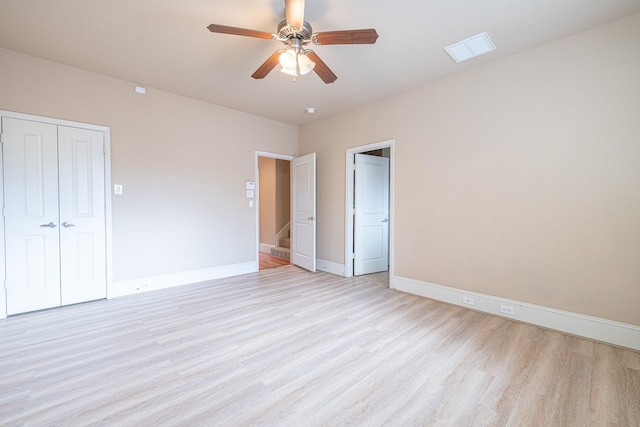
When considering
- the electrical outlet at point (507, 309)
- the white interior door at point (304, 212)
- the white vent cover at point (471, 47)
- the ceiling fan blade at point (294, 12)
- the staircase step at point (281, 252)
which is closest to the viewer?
the ceiling fan blade at point (294, 12)

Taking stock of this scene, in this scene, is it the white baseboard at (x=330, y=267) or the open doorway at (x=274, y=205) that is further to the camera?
the open doorway at (x=274, y=205)

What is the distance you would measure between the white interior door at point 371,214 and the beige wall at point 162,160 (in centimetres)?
194

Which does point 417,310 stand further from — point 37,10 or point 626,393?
point 37,10

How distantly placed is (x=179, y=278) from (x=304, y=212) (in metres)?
2.42

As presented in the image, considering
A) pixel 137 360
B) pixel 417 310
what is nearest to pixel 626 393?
pixel 417 310

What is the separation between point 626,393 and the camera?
5.92 ft

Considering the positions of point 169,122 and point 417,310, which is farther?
point 169,122

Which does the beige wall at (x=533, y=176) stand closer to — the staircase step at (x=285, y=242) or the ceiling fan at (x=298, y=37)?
the ceiling fan at (x=298, y=37)

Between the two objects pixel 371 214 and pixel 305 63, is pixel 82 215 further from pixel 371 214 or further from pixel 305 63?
pixel 371 214

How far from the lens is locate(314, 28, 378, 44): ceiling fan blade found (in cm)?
207

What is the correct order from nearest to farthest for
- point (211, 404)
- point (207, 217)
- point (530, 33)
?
point (211, 404)
point (530, 33)
point (207, 217)

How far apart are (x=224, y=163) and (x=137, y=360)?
3243 millimetres

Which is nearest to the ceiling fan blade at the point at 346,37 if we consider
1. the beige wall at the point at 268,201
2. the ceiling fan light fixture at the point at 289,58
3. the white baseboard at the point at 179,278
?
the ceiling fan light fixture at the point at 289,58

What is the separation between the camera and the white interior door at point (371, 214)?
481 cm
